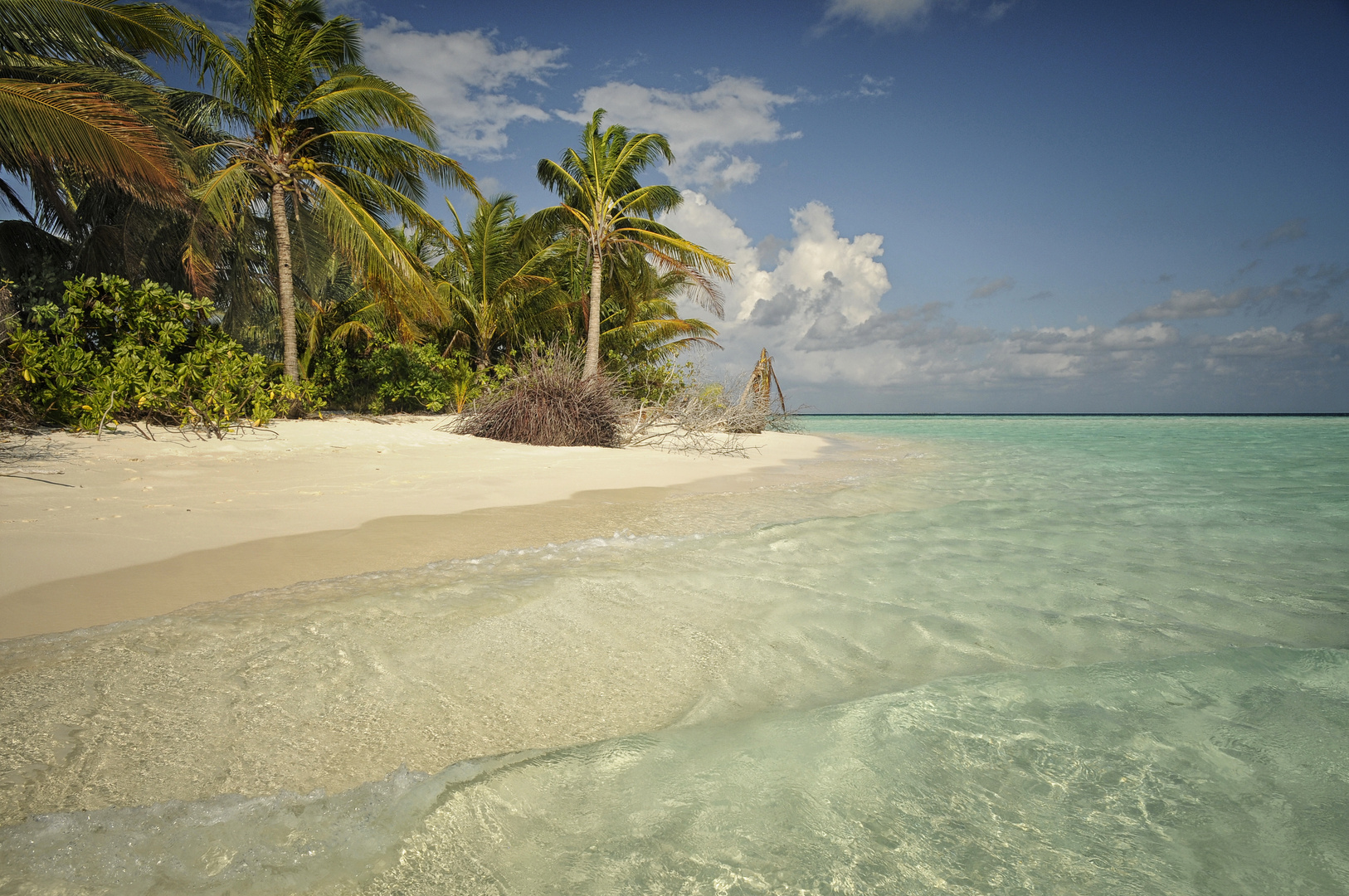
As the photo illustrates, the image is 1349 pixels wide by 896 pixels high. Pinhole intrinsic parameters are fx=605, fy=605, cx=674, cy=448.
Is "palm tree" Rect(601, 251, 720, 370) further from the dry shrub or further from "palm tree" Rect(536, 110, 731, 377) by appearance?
the dry shrub

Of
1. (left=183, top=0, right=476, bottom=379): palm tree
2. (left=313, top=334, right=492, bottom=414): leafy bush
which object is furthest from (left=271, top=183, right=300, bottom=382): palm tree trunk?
(left=313, top=334, right=492, bottom=414): leafy bush

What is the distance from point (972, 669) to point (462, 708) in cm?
166

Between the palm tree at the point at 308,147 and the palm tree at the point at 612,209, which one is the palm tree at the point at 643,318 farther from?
the palm tree at the point at 308,147

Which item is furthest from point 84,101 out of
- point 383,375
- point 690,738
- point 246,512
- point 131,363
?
point 690,738

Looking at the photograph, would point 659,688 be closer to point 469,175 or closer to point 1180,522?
point 1180,522

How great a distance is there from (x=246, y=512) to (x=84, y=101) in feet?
20.7

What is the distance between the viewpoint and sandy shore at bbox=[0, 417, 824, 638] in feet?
8.63

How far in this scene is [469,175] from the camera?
11875 mm

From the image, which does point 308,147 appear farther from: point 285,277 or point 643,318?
point 643,318

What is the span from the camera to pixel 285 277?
11.2m

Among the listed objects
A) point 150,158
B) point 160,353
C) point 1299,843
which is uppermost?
point 150,158

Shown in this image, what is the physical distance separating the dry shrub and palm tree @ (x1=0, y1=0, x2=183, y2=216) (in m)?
4.90

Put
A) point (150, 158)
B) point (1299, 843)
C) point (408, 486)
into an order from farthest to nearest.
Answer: point (150, 158) → point (408, 486) → point (1299, 843)

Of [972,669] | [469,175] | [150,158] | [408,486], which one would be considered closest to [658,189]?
[469,175]
